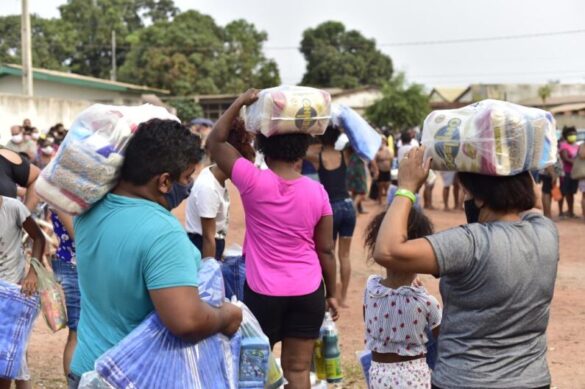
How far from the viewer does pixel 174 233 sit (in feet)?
7.98

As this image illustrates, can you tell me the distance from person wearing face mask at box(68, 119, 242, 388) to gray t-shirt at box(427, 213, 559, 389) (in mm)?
771

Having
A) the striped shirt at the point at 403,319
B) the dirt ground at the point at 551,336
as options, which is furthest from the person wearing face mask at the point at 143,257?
the dirt ground at the point at 551,336

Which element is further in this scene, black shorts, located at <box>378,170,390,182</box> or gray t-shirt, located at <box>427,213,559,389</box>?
black shorts, located at <box>378,170,390,182</box>

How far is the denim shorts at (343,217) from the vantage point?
24.1 feet

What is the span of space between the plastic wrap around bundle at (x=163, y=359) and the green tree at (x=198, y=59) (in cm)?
4113

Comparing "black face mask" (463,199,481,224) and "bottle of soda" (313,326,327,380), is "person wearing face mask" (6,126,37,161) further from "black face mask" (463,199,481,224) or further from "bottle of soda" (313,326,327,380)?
"black face mask" (463,199,481,224)

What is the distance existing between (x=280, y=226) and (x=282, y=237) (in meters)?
0.06

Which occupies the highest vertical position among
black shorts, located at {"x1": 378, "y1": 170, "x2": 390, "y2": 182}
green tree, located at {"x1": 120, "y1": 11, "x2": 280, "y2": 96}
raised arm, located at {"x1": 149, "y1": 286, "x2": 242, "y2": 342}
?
green tree, located at {"x1": 120, "y1": 11, "x2": 280, "y2": 96}

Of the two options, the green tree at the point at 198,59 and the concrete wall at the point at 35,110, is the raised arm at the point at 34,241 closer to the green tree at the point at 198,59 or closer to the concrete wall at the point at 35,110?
the concrete wall at the point at 35,110

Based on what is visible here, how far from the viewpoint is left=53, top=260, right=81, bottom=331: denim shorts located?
183 inches

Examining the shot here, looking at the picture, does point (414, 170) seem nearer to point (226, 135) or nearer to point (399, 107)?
point (226, 135)

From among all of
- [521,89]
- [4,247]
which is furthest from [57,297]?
[521,89]

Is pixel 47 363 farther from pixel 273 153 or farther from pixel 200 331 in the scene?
pixel 200 331

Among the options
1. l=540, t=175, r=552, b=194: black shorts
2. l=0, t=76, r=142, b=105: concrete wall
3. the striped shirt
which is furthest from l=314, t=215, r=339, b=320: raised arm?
l=0, t=76, r=142, b=105: concrete wall
